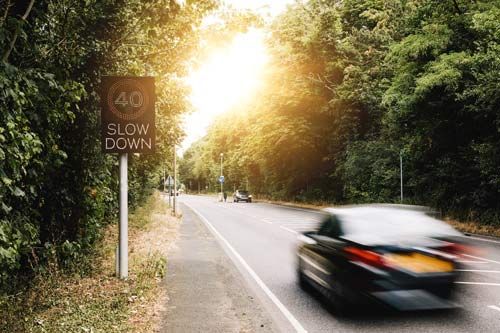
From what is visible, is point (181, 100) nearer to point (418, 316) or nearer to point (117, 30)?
point (117, 30)

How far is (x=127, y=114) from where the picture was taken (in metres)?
8.84

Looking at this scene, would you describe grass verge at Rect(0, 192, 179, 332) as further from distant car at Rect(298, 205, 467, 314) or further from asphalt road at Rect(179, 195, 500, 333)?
distant car at Rect(298, 205, 467, 314)

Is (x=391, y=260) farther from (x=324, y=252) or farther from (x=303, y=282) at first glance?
(x=303, y=282)

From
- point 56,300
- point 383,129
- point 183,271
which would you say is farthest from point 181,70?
point 383,129

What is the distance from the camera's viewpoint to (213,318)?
671 centimetres

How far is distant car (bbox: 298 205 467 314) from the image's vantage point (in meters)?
5.91

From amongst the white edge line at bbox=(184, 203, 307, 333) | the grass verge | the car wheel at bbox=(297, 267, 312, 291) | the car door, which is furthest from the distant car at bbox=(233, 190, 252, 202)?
the car door

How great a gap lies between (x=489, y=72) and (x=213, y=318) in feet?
46.0

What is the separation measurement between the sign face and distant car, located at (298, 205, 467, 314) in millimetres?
4044

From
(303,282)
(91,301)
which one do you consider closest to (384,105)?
(303,282)

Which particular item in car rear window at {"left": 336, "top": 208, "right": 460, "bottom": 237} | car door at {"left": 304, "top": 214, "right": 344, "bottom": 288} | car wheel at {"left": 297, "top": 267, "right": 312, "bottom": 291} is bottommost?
car wheel at {"left": 297, "top": 267, "right": 312, "bottom": 291}

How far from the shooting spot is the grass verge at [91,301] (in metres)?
6.03

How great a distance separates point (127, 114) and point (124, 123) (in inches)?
7.2

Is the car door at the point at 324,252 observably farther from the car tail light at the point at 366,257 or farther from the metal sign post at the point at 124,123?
the metal sign post at the point at 124,123
